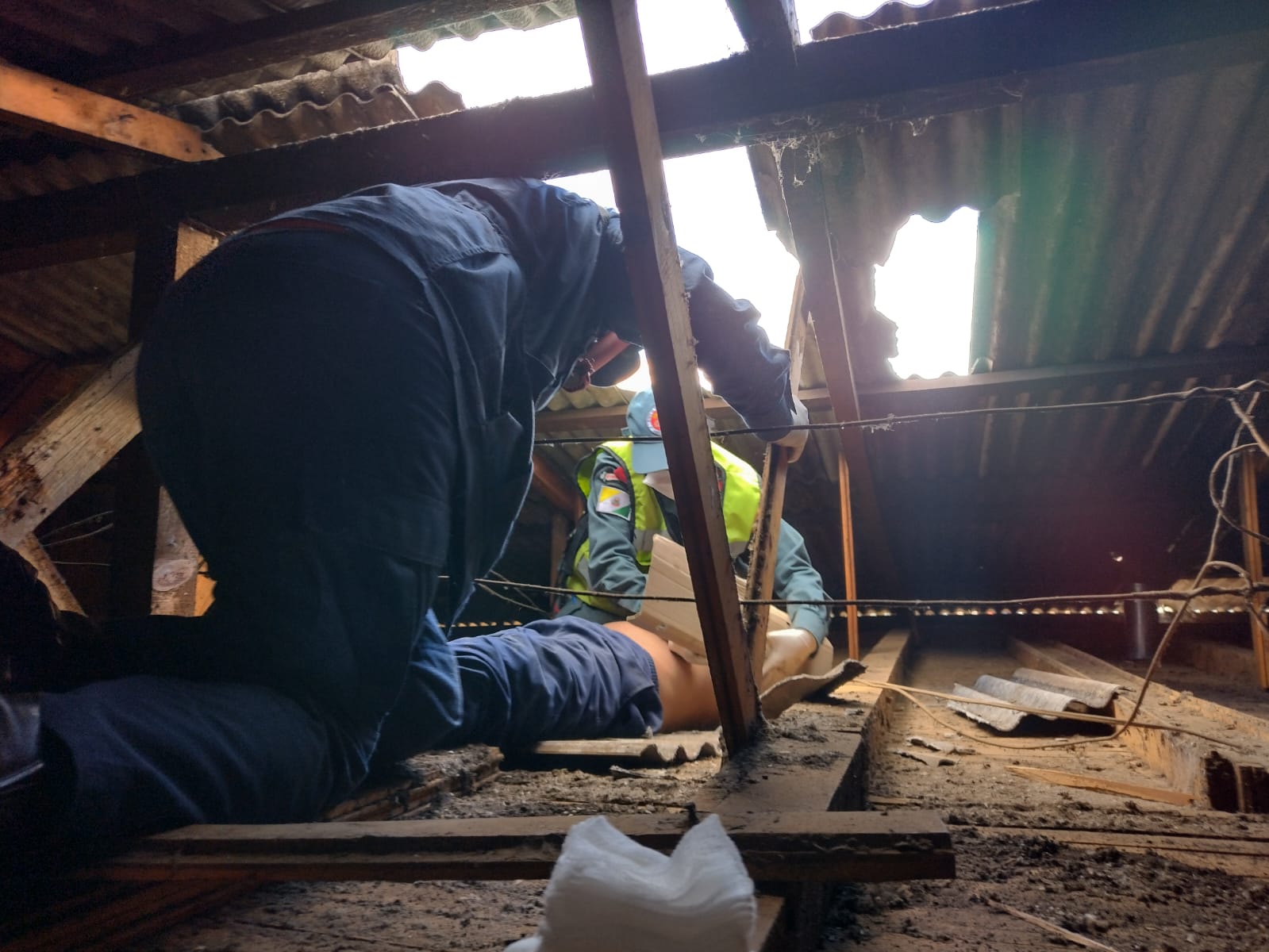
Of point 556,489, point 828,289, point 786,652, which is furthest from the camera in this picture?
point 556,489

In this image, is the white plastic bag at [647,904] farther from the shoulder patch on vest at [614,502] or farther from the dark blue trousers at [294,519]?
the shoulder patch on vest at [614,502]

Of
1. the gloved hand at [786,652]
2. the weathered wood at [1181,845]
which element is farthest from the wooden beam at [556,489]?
the weathered wood at [1181,845]

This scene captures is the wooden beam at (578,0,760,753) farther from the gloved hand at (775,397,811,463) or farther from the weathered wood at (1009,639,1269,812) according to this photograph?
the weathered wood at (1009,639,1269,812)

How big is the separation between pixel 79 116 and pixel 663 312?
1861 mm

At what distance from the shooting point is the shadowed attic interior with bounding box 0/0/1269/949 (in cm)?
161

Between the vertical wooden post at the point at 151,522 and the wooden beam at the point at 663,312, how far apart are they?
52.5 inches

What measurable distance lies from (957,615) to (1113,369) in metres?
3.97

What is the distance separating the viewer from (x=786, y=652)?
2.88 meters

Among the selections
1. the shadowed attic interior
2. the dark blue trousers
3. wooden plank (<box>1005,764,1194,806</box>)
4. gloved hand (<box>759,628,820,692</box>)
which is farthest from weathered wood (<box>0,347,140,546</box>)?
wooden plank (<box>1005,764,1194,806</box>)

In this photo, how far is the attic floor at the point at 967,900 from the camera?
0.93 meters

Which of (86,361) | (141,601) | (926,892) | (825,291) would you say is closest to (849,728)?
(926,892)

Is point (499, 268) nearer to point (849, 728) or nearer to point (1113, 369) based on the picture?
point (849, 728)

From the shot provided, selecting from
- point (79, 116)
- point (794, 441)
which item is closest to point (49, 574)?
point (79, 116)

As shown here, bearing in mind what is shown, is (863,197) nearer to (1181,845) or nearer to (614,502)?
(614,502)
